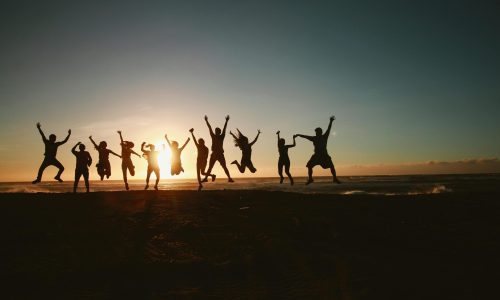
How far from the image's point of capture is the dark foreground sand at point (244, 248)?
342 inches

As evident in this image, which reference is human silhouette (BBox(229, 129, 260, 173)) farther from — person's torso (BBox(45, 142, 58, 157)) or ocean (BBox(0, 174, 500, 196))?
ocean (BBox(0, 174, 500, 196))

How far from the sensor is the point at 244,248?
10.7 m

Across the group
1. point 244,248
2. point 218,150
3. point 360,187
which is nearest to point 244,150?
point 218,150

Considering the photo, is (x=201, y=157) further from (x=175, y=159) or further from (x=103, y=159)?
(x=103, y=159)

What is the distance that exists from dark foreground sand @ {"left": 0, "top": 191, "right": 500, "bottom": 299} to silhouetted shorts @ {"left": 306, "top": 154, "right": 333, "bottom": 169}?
167 centimetres

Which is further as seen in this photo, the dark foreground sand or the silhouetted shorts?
the silhouetted shorts

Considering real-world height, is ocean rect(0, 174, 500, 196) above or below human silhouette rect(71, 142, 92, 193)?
below

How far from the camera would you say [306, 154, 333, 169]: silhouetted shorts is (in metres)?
14.2

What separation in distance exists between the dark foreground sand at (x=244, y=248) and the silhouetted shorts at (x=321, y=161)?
167 cm

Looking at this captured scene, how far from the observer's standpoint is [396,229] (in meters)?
12.3

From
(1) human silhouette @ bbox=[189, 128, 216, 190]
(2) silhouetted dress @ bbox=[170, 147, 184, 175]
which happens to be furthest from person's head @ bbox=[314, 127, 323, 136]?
(2) silhouetted dress @ bbox=[170, 147, 184, 175]

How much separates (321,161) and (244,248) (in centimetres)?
529

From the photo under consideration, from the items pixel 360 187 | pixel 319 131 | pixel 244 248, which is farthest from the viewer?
pixel 360 187

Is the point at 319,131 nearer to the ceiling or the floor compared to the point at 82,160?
nearer to the ceiling
